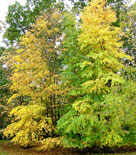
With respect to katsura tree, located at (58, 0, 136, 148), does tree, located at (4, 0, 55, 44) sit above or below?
above

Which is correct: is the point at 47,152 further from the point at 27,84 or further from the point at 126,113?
the point at 126,113

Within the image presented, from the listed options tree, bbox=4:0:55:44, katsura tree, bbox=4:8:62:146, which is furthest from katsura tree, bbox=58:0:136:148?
tree, bbox=4:0:55:44

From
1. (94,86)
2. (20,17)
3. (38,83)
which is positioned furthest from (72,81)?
(20,17)

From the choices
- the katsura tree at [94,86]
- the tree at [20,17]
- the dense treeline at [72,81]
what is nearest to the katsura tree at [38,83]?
the dense treeline at [72,81]

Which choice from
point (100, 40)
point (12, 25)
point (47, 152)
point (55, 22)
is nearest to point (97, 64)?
point (100, 40)

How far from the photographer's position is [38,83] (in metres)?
10.6

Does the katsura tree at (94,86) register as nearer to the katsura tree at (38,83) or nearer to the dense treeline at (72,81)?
the dense treeline at (72,81)

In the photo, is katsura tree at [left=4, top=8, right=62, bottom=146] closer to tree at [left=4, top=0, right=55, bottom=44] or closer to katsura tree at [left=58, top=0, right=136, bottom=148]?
katsura tree at [left=58, top=0, right=136, bottom=148]

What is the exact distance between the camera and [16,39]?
62.4 ft

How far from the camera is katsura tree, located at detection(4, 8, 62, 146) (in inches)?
388

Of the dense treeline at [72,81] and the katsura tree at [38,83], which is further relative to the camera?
the katsura tree at [38,83]

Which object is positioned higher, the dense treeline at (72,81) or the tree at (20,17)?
the tree at (20,17)

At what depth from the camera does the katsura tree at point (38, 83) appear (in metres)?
9.86

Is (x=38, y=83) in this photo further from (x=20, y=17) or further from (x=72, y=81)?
(x=20, y=17)
